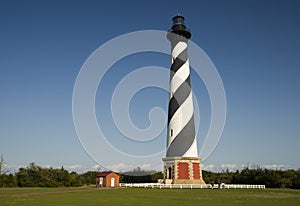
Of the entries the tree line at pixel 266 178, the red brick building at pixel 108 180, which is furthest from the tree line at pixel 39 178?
the tree line at pixel 266 178

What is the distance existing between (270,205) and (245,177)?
24138mm

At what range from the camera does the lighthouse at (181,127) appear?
27000 millimetres

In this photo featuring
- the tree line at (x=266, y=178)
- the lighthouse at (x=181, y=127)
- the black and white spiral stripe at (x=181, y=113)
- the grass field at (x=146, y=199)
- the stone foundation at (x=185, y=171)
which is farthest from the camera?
the tree line at (x=266, y=178)

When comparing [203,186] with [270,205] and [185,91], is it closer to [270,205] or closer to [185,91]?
[185,91]

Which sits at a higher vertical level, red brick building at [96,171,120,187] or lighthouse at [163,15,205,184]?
lighthouse at [163,15,205,184]

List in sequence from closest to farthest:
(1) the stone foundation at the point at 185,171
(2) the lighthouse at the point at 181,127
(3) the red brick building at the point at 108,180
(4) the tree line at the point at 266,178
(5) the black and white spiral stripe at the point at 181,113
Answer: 1. (1) the stone foundation at the point at 185,171
2. (2) the lighthouse at the point at 181,127
3. (5) the black and white spiral stripe at the point at 181,113
4. (3) the red brick building at the point at 108,180
5. (4) the tree line at the point at 266,178

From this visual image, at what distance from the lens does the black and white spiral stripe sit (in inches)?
1087

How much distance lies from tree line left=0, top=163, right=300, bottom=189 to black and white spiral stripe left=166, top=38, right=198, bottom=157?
9.81 m

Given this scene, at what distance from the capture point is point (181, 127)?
27766 millimetres

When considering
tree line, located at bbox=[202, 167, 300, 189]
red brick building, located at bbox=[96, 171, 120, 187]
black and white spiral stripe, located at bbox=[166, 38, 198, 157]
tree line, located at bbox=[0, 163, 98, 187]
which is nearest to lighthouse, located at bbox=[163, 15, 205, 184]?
black and white spiral stripe, located at bbox=[166, 38, 198, 157]

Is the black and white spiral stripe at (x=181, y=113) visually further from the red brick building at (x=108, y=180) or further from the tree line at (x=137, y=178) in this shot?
the tree line at (x=137, y=178)

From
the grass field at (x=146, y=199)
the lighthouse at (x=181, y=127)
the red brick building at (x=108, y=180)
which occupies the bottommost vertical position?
the grass field at (x=146, y=199)

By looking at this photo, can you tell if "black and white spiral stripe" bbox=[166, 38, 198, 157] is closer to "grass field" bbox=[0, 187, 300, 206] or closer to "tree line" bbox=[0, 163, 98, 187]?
"grass field" bbox=[0, 187, 300, 206]

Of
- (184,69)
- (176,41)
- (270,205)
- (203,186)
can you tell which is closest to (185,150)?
(203,186)
